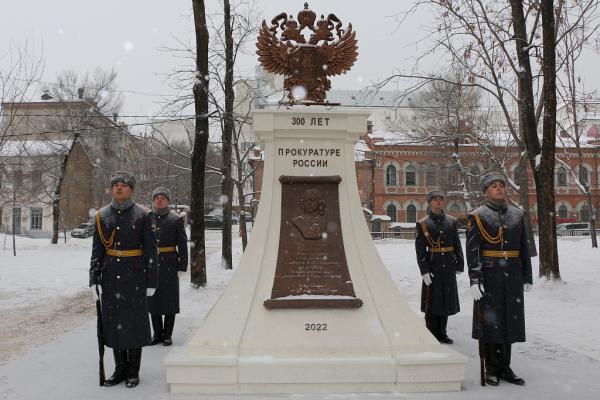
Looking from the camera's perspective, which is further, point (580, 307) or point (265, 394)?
point (580, 307)

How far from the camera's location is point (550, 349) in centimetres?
646

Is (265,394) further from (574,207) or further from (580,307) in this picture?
(574,207)

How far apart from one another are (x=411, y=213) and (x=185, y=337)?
43.6 metres

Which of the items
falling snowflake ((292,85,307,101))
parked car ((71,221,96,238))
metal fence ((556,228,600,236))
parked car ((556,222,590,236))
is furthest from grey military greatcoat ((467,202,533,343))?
metal fence ((556,228,600,236))

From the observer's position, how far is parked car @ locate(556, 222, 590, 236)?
40312 millimetres

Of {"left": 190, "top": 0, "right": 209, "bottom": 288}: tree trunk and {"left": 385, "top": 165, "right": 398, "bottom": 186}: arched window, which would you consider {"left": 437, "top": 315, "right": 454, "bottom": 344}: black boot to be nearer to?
{"left": 190, "top": 0, "right": 209, "bottom": 288}: tree trunk

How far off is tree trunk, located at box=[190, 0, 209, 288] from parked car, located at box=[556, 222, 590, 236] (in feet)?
112

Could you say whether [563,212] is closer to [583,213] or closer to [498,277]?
[583,213]

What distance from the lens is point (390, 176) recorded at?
49125mm

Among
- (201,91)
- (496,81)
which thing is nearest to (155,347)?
(201,91)

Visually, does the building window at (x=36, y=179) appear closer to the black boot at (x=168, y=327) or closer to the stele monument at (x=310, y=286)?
the black boot at (x=168, y=327)

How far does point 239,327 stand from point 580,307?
7061 millimetres

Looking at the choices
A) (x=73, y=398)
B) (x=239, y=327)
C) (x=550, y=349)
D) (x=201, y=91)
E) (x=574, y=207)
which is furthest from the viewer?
(x=574, y=207)

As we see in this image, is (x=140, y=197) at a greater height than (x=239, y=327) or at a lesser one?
greater
